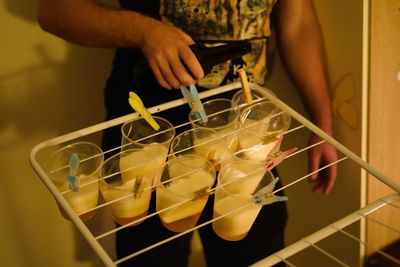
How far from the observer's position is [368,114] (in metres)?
1.08

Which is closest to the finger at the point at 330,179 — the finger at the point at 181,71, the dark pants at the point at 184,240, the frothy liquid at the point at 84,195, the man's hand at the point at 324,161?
the man's hand at the point at 324,161

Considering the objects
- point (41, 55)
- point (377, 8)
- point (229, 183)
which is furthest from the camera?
point (41, 55)

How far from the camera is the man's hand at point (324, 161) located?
3.79 ft

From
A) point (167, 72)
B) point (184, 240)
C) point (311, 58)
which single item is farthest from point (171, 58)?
point (184, 240)

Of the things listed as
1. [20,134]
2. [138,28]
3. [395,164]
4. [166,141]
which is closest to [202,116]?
[166,141]

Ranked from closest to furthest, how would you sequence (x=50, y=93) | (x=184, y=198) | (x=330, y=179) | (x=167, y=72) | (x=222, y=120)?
(x=184, y=198)
(x=167, y=72)
(x=222, y=120)
(x=330, y=179)
(x=50, y=93)

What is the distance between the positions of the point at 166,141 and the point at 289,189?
614 mm

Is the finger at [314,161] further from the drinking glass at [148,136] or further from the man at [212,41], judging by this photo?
the drinking glass at [148,136]

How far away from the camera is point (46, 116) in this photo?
1.37 m

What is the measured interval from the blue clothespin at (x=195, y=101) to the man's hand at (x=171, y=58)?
0.09 ft

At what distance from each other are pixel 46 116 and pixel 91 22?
0.47 m

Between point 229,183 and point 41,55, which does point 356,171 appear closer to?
point 229,183

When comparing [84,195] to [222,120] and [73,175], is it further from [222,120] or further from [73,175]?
[222,120]

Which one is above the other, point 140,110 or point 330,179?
point 140,110
